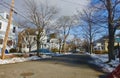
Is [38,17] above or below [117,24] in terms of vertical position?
above

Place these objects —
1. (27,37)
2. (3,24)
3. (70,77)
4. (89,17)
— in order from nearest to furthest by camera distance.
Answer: (70,77) → (89,17) → (3,24) → (27,37)

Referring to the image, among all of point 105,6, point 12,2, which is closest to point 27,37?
point 12,2

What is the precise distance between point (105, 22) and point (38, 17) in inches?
705

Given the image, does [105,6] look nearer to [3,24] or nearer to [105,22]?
[105,22]

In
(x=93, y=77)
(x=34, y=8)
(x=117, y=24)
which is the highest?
(x=34, y=8)

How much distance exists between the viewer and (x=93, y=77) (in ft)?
42.3

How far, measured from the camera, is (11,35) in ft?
178

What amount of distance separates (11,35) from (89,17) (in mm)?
30476

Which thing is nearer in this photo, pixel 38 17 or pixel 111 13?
pixel 111 13

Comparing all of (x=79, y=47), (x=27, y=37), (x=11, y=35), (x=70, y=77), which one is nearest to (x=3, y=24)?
(x=11, y=35)

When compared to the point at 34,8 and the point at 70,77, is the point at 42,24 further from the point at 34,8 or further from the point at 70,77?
the point at 70,77

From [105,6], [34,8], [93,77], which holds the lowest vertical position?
[93,77]

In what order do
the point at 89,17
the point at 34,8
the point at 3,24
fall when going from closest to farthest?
1. the point at 89,17
2. the point at 34,8
3. the point at 3,24

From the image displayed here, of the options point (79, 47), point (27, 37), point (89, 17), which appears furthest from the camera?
point (79, 47)
